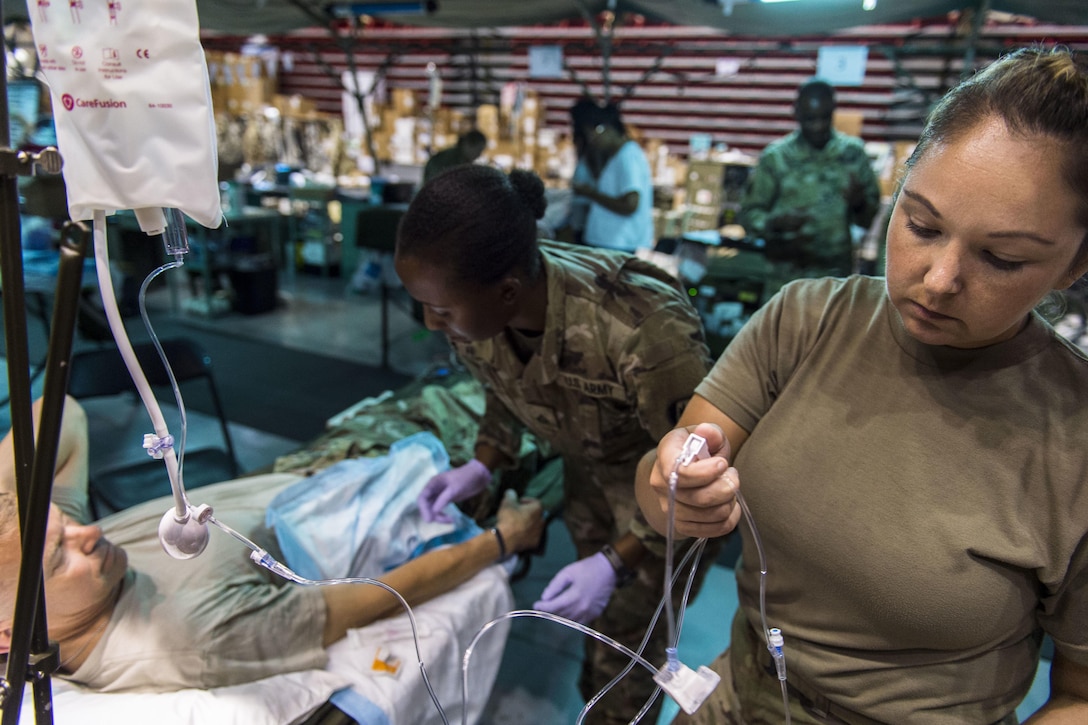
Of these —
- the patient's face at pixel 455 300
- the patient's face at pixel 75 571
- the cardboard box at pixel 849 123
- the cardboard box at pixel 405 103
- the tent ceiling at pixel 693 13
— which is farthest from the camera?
the cardboard box at pixel 405 103

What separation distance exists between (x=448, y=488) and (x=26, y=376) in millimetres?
1275

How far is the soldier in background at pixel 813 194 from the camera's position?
366cm

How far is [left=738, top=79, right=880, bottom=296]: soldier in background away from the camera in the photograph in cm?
366

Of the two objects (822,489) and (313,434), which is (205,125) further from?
(313,434)

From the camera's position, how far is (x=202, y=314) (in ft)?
18.5

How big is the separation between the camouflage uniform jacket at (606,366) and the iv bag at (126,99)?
914 mm

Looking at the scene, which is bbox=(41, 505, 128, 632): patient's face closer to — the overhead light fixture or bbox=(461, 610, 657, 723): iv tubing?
bbox=(461, 610, 657, 723): iv tubing

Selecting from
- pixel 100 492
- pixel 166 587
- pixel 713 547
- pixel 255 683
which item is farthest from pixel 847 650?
pixel 100 492

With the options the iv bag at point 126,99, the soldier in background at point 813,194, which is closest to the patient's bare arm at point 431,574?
the iv bag at point 126,99

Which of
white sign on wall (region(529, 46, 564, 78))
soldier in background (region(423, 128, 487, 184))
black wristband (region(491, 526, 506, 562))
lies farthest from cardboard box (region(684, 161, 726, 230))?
black wristband (region(491, 526, 506, 562))

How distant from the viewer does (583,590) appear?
1437 millimetres

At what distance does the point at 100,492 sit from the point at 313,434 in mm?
1504

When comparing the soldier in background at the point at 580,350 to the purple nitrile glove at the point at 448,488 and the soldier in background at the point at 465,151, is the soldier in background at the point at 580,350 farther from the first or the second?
the soldier in background at the point at 465,151

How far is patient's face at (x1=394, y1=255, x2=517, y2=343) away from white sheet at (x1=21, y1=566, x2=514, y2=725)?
2.16 feet
